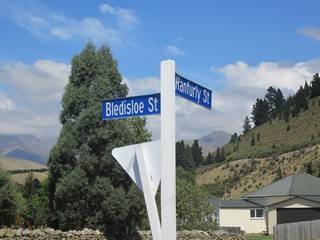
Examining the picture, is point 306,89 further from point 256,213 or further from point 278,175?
point 256,213

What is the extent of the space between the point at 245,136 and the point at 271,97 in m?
35.1

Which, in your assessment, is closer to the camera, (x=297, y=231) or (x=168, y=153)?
(x=168, y=153)

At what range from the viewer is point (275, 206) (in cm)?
5375

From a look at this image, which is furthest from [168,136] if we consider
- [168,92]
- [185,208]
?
[185,208]

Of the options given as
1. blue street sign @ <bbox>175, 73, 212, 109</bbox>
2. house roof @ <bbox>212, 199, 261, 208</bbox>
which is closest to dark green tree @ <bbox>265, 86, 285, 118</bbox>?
house roof @ <bbox>212, 199, 261, 208</bbox>

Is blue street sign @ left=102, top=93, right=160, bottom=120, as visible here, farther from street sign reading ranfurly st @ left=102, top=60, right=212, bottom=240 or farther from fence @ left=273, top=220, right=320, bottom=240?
fence @ left=273, top=220, right=320, bottom=240

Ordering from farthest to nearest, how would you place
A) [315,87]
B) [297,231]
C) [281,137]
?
[315,87] → [281,137] → [297,231]

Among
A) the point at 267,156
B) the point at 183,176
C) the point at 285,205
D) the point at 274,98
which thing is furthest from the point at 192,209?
the point at 274,98

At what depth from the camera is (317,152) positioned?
4190 inches

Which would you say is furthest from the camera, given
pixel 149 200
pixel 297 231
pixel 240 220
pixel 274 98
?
pixel 274 98

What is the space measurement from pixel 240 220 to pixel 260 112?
11035 cm

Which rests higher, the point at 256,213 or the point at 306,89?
the point at 306,89

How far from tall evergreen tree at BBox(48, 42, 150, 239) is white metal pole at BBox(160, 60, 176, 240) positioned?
Result: 513 inches

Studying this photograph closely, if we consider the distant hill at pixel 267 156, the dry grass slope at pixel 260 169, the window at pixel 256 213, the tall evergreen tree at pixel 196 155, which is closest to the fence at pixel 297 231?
the window at pixel 256 213
